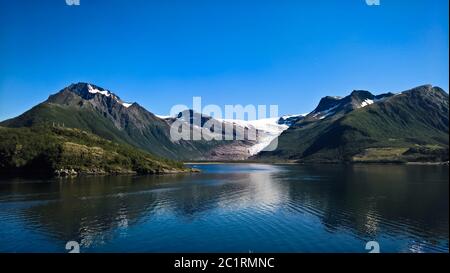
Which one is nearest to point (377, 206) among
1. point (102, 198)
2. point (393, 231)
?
point (393, 231)

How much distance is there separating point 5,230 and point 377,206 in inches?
2891

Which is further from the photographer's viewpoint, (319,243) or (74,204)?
(74,204)

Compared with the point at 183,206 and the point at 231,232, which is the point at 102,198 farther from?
the point at 231,232

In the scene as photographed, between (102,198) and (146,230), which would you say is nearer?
(146,230)

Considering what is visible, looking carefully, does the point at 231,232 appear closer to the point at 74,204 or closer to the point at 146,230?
the point at 146,230

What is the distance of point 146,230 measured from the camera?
67.1 metres

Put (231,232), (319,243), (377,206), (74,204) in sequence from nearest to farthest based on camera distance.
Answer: (319,243) < (231,232) < (377,206) < (74,204)

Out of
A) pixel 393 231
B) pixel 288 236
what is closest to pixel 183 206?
pixel 288 236

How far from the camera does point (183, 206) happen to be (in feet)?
314
